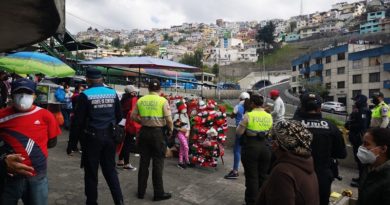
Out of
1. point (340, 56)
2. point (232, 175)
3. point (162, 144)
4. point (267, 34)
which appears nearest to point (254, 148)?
point (162, 144)

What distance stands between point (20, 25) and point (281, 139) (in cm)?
258

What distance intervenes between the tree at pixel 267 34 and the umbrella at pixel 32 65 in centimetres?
10764

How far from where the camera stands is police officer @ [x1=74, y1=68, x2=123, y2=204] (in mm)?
4535

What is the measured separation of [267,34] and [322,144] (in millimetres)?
114956

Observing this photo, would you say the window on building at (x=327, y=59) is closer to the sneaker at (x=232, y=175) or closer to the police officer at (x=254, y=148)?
the sneaker at (x=232, y=175)

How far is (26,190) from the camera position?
330 centimetres

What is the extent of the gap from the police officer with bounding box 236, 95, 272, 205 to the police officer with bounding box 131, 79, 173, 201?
117 centimetres

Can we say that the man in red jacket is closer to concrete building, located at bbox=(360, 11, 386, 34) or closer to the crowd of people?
the crowd of people

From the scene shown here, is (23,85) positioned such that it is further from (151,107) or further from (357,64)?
(357,64)

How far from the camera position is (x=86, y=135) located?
4578 millimetres

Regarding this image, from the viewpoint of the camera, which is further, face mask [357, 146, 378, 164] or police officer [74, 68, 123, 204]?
police officer [74, 68, 123, 204]

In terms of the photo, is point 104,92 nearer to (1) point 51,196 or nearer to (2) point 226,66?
(1) point 51,196

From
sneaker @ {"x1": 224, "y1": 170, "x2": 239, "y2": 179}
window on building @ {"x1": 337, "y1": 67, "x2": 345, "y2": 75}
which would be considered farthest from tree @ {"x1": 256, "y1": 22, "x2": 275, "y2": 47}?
sneaker @ {"x1": 224, "y1": 170, "x2": 239, "y2": 179}

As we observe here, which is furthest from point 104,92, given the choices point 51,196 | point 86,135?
point 51,196
